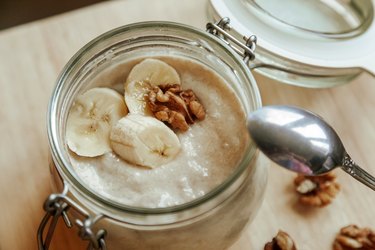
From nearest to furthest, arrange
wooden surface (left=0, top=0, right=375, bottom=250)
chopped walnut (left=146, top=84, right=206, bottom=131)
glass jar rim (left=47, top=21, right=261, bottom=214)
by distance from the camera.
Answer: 1. glass jar rim (left=47, top=21, right=261, bottom=214)
2. chopped walnut (left=146, top=84, right=206, bottom=131)
3. wooden surface (left=0, top=0, right=375, bottom=250)

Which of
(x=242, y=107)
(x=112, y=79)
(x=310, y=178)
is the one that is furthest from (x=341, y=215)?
(x=112, y=79)

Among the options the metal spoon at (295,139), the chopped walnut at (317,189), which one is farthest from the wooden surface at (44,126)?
the metal spoon at (295,139)

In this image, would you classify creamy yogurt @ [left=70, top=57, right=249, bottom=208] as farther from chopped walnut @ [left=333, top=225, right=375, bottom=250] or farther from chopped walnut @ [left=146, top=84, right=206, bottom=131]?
chopped walnut @ [left=333, top=225, right=375, bottom=250]

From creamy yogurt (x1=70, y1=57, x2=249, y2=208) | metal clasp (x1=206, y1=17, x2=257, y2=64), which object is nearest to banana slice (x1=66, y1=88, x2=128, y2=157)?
creamy yogurt (x1=70, y1=57, x2=249, y2=208)

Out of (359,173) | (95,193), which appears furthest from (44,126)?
(359,173)

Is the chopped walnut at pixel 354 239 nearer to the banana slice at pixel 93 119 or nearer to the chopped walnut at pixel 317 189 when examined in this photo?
the chopped walnut at pixel 317 189

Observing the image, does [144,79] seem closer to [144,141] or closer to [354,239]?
[144,141]
